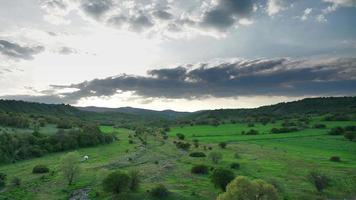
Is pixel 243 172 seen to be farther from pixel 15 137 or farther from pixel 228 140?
pixel 15 137

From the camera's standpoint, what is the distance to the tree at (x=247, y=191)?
49219 millimetres

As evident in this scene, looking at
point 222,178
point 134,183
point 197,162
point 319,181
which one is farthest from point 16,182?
point 319,181

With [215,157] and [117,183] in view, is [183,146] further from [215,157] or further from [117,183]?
[117,183]

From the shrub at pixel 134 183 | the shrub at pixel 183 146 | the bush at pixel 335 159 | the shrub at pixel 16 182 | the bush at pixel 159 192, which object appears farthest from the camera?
Answer: the shrub at pixel 183 146

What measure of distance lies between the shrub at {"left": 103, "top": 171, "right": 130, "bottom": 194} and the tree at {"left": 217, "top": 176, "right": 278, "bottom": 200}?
22.1m

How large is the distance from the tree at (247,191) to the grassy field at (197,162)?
1540cm

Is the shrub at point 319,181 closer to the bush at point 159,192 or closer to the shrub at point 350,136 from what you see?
the bush at point 159,192

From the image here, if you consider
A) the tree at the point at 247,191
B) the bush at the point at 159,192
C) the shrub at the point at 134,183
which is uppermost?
the tree at the point at 247,191

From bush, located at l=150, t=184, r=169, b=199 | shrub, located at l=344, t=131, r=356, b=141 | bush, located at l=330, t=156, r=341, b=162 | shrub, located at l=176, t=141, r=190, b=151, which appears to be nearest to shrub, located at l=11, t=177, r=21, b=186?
bush, located at l=150, t=184, r=169, b=199

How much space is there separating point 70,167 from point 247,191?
42.4m

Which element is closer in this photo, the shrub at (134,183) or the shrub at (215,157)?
the shrub at (134,183)

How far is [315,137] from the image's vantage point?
143000 mm

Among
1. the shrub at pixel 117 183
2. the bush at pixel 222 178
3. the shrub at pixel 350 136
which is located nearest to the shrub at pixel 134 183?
the shrub at pixel 117 183

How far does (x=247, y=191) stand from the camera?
49.7 metres
